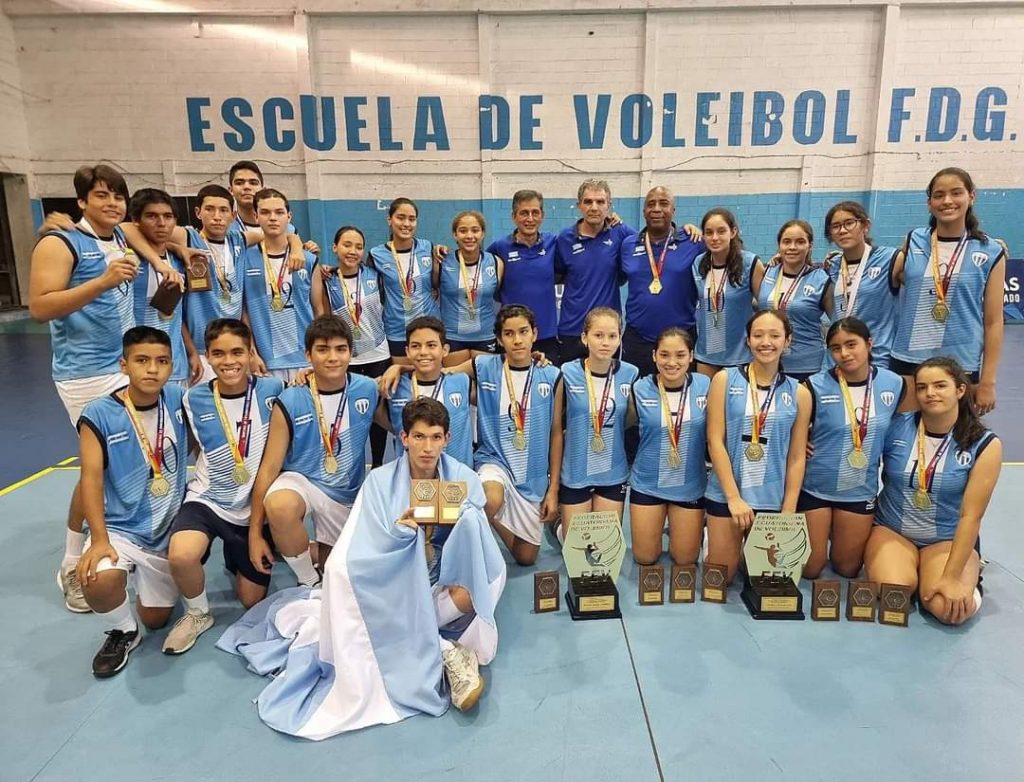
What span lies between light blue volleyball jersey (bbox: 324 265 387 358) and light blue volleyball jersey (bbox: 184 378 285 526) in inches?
52.5

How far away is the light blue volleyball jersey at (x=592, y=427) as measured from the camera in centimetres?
367

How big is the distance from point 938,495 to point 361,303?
143 inches

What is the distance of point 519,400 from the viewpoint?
368 centimetres

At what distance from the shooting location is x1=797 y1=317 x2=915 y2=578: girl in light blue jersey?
3445 mm

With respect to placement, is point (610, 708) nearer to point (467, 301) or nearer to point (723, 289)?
point (723, 289)

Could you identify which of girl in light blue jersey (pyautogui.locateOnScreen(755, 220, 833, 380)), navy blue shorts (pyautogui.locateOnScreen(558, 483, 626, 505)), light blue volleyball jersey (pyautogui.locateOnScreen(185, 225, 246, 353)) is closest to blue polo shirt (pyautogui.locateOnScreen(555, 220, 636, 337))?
girl in light blue jersey (pyautogui.locateOnScreen(755, 220, 833, 380))

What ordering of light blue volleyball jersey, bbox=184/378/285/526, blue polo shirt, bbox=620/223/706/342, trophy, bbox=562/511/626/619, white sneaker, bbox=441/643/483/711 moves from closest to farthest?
1. white sneaker, bbox=441/643/483/711
2. trophy, bbox=562/511/626/619
3. light blue volleyball jersey, bbox=184/378/285/526
4. blue polo shirt, bbox=620/223/706/342

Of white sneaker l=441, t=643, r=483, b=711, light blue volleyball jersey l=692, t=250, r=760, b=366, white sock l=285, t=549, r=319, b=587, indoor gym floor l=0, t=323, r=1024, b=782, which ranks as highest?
light blue volleyball jersey l=692, t=250, r=760, b=366

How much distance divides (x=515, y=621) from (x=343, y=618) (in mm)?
966

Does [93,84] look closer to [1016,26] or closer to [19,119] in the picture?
[19,119]

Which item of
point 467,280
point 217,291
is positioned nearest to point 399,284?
point 467,280

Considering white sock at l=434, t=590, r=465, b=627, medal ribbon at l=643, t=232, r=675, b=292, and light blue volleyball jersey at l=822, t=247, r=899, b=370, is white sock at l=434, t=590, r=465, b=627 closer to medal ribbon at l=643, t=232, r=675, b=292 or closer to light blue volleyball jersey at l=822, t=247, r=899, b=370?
medal ribbon at l=643, t=232, r=675, b=292

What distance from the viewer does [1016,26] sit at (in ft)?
37.2

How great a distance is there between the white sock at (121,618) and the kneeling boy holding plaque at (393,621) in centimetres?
48
